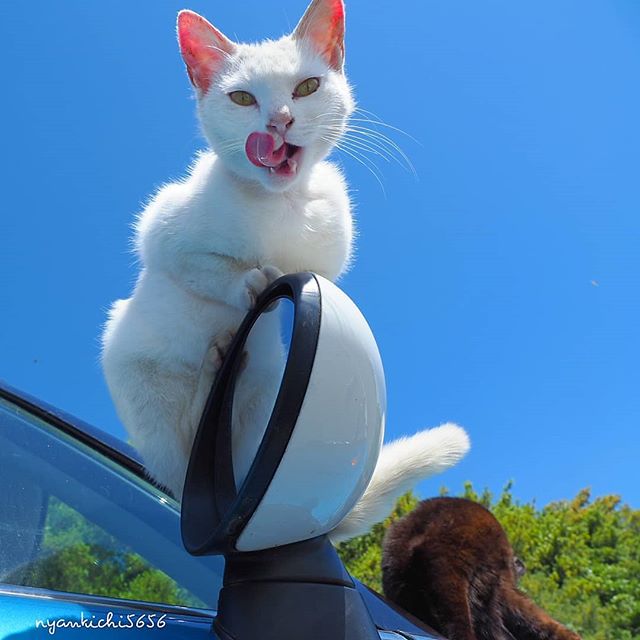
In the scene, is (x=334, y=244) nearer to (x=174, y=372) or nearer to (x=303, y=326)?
(x=174, y=372)

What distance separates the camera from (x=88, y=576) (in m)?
1.27

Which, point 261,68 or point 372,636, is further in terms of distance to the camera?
point 261,68

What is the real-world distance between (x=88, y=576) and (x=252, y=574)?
47cm

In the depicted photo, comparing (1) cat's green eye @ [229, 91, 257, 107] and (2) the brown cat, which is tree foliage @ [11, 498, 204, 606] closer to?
(1) cat's green eye @ [229, 91, 257, 107]

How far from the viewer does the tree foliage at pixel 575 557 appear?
16.7ft

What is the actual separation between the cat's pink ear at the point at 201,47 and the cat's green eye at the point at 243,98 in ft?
0.50

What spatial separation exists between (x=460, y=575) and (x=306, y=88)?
180cm

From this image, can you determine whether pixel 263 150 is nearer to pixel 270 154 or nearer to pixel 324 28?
pixel 270 154

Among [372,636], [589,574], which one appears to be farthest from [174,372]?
[589,574]

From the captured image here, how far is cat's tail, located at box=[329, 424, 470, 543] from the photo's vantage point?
57.9 inches

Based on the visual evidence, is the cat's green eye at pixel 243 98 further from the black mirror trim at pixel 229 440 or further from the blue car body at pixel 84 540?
the blue car body at pixel 84 540

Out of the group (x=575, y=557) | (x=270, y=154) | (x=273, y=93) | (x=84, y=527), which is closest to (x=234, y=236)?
(x=270, y=154)

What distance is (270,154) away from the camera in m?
1.39

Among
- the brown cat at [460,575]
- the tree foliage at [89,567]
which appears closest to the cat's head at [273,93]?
the tree foliage at [89,567]
